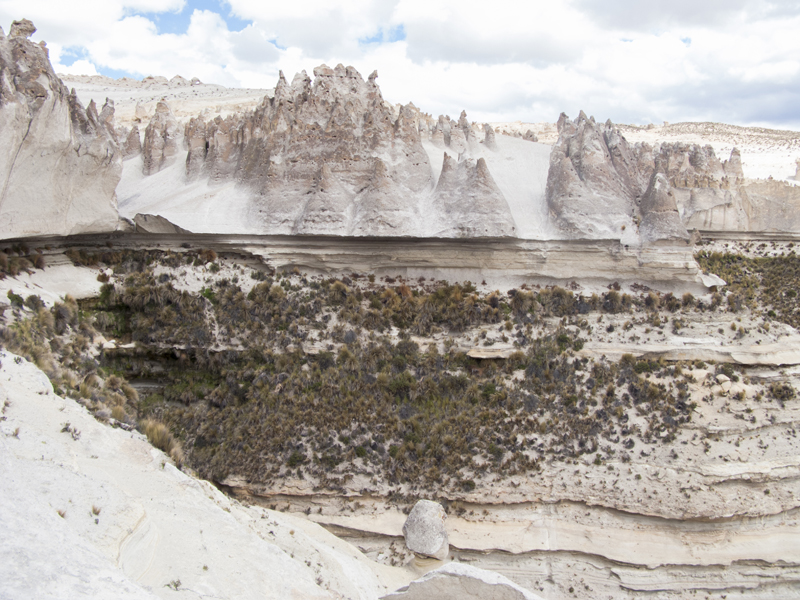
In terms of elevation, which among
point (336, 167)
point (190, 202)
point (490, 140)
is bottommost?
point (190, 202)

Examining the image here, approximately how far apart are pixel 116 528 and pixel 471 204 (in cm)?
1437

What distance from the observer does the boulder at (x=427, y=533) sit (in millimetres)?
12070

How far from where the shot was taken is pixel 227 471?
1427 cm

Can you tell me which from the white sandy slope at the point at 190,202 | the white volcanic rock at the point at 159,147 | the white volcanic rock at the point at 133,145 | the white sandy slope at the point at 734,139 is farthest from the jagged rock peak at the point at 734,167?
the white volcanic rock at the point at 133,145

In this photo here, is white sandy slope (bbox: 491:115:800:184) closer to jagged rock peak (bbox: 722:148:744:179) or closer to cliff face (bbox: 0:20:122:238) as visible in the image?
jagged rock peak (bbox: 722:148:744:179)

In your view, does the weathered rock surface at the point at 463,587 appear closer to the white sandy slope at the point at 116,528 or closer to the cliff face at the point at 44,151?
the white sandy slope at the point at 116,528

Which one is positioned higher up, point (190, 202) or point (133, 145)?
point (133, 145)

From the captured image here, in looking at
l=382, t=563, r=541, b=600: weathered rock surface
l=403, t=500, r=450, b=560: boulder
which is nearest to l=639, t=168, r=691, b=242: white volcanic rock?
l=403, t=500, r=450, b=560: boulder

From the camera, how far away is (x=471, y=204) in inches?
682

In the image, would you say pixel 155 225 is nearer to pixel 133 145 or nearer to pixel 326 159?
pixel 326 159

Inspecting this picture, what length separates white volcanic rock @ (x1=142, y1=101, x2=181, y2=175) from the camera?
73.5 feet

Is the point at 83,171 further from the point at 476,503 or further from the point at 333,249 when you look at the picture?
the point at 476,503

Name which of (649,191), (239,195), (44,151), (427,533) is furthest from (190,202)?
(649,191)

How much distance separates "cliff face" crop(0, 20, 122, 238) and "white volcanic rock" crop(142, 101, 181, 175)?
5.90 meters
